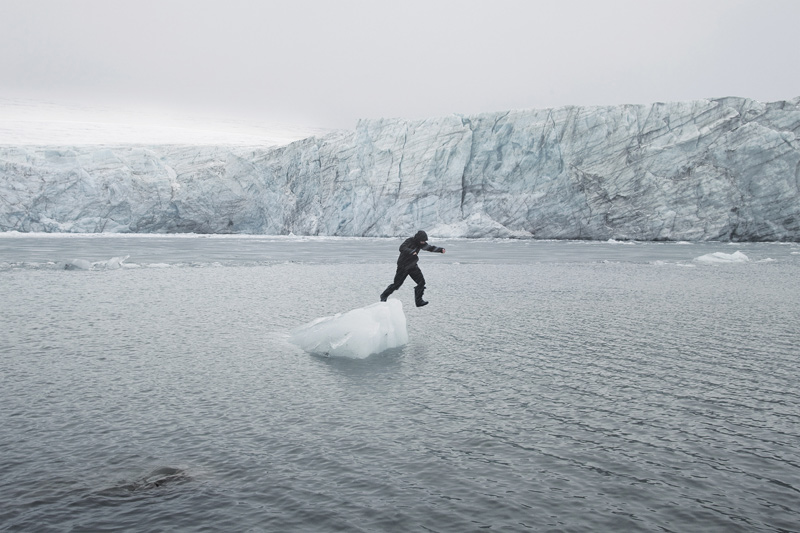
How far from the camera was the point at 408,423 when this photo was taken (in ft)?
18.7

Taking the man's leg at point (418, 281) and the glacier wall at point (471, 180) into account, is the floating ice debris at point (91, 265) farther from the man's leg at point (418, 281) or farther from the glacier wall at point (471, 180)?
the glacier wall at point (471, 180)

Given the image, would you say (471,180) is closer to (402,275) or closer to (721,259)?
(721,259)

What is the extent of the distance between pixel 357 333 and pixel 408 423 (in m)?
3.48

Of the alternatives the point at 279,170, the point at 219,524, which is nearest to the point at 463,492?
the point at 219,524

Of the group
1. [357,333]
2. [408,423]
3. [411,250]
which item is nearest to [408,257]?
[411,250]

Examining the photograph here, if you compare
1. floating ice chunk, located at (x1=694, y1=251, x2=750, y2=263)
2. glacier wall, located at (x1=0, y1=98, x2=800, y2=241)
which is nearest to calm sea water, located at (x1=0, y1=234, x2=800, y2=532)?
floating ice chunk, located at (x1=694, y1=251, x2=750, y2=263)

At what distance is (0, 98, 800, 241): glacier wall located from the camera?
4761 centimetres

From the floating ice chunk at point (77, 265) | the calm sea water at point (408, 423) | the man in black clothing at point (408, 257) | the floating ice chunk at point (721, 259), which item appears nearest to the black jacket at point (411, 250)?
the man in black clothing at point (408, 257)

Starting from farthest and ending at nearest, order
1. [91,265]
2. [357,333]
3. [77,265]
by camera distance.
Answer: [91,265] < [77,265] < [357,333]

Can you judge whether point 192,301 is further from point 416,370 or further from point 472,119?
point 472,119

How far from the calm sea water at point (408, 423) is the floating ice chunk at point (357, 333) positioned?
261mm

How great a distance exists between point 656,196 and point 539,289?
1382 inches

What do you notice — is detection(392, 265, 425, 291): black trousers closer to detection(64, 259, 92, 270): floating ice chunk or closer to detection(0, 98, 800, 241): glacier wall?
detection(64, 259, 92, 270): floating ice chunk

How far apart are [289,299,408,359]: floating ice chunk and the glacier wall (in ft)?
143
